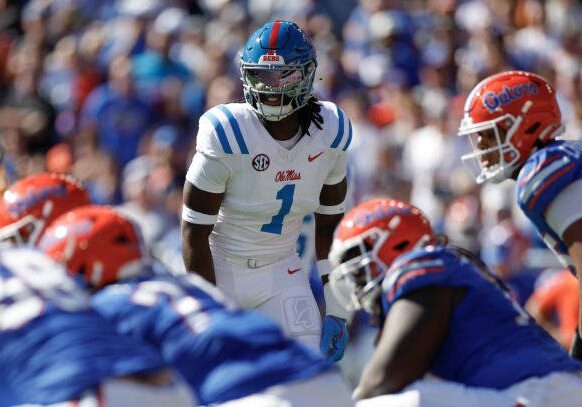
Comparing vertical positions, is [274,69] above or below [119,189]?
above

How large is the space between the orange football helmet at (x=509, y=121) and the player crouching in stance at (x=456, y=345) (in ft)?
3.70

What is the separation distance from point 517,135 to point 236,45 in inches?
269

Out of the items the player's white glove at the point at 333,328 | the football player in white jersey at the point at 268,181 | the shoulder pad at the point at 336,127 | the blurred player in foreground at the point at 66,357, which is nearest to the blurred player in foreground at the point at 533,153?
the shoulder pad at the point at 336,127

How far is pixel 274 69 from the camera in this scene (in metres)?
5.56

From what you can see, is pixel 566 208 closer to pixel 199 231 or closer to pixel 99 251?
pixel 199 231

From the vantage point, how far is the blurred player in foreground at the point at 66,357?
3.51 meters

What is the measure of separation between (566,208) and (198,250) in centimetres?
162

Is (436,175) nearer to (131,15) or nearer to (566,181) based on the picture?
(131,15)

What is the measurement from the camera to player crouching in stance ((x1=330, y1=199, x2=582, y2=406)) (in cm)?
411

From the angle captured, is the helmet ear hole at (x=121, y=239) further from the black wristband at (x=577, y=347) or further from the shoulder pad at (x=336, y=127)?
the black wristband at (x=577, y=347)

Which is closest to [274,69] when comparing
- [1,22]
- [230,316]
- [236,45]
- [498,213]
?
[230,316]

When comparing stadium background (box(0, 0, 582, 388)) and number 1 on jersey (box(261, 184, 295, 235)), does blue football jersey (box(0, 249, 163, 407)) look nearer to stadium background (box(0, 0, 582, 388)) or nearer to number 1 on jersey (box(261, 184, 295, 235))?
number 1 on jersey (box(261, 184, 295, 235))

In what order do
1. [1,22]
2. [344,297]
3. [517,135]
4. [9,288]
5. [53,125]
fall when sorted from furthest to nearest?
1. [1,22]
2. [53,125]
3. [517,135]
4. [344,297]
5. [9,288]

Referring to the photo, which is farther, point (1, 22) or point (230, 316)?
point (1, 22)
